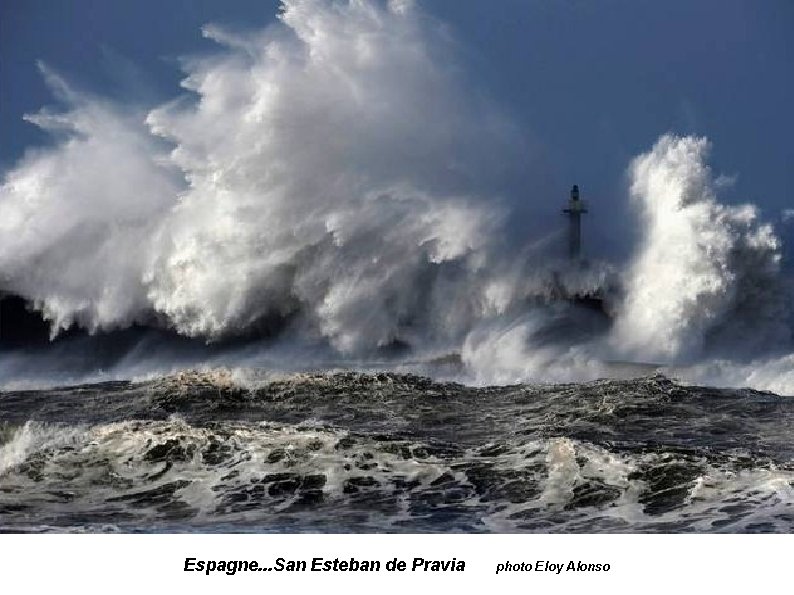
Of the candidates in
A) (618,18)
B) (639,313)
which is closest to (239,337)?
(639,313)

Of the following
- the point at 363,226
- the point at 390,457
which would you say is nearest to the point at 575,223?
the point at 363,226

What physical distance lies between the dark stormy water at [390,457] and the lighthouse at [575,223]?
73 cm

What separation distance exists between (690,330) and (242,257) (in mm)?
2504

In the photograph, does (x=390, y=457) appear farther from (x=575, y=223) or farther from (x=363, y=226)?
(x=575, y=223)

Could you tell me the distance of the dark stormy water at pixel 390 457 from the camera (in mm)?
4383

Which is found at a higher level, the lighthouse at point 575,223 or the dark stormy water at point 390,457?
the lighthouse at point 575,223

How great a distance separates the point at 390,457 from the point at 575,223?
163cm

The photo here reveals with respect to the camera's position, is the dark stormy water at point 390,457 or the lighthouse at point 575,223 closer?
the dark stormy water at point 390,457

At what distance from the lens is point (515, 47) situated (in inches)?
202

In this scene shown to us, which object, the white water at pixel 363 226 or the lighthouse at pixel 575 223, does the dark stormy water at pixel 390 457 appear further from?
the lighthouse at pixel 575 223

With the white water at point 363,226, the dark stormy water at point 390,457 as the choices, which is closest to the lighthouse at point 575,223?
the white water at point 363,226

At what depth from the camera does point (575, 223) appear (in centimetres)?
531

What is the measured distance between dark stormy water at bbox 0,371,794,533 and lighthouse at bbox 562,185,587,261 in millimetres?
735
